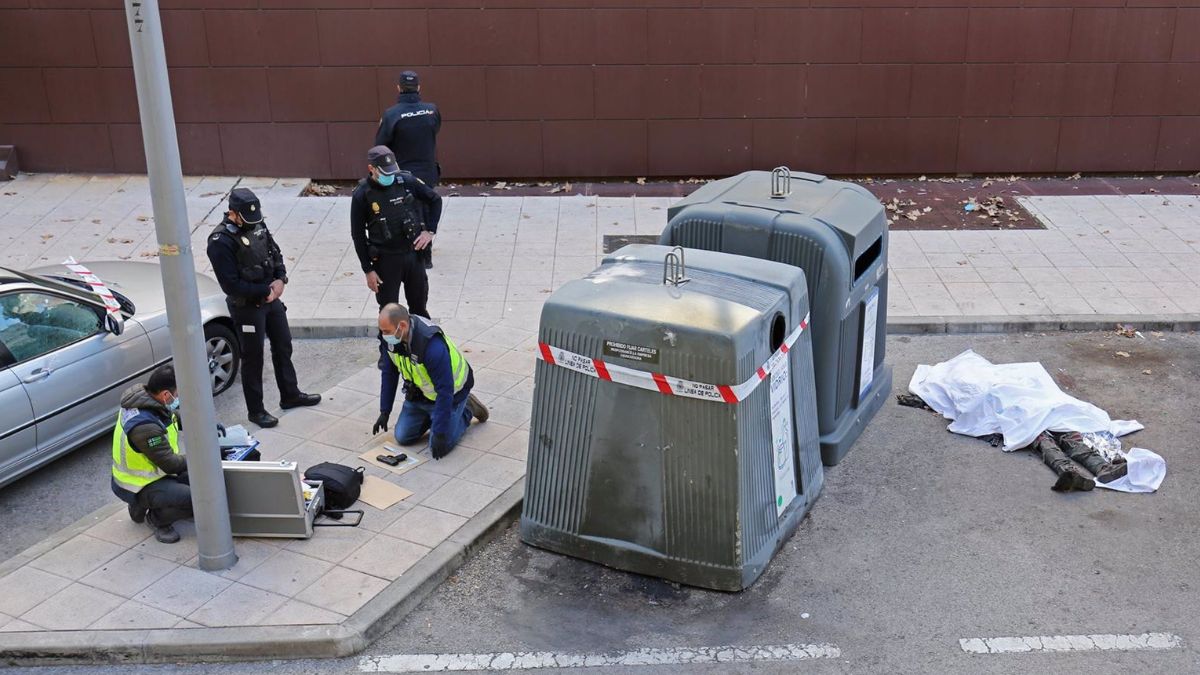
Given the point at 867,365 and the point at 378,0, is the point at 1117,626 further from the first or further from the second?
the point at 378,0

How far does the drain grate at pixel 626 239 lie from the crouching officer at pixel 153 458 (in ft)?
21.1

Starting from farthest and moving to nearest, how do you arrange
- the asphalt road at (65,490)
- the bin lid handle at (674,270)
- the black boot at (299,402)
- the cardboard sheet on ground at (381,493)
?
the black boot at (299,402) → the asphalt road at (65,490) → the cardboard sheet on ground at (381,493) → the bin lid handle at (674,270)

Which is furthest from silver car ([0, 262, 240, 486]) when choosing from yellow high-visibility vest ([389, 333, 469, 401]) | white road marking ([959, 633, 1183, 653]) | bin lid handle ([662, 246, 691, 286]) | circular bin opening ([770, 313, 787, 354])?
white road marking ([959, 633, 1183, 653])

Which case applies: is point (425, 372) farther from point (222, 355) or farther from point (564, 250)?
point (564, 250)

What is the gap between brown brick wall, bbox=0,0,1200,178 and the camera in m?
13.9

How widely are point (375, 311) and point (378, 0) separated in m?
5.04

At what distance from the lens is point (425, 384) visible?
297 inches

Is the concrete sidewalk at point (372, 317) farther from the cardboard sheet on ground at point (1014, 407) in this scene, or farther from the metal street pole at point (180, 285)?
the cardboard sheet on ground at point (1014, 407)

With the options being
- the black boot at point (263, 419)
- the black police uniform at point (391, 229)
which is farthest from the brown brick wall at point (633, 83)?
the black boot at point (263, 419)

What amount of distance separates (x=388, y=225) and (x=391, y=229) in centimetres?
4

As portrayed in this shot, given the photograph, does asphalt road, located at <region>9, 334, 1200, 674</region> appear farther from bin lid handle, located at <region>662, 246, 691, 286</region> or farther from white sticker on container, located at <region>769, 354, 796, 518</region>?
bin lid handle, located at <region>662, 246, 691, 286</region>

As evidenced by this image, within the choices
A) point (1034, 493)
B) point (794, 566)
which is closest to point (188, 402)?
point (794, 566)

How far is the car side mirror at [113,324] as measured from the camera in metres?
8.00

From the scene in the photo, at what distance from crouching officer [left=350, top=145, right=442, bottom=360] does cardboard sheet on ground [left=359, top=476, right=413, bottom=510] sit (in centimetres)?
223
